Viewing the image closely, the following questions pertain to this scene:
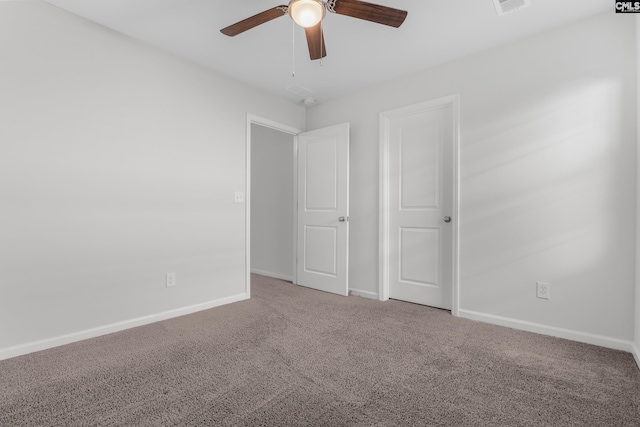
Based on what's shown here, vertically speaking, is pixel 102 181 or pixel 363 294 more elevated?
pixel 102 181

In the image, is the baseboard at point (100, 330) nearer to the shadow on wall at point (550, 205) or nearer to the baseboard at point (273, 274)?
the baseboard at point (273, 274)

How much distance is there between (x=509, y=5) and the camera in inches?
84.4

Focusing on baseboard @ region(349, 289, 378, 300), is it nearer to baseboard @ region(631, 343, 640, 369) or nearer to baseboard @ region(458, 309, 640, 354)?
baseboard @ region(458, 309, 640, 354)

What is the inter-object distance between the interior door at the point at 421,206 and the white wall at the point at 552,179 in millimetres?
199

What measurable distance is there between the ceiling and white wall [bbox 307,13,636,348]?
23cm

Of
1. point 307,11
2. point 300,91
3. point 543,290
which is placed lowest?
point 543,290

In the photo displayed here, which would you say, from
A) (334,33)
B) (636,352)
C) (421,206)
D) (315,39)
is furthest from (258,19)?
(636,352)

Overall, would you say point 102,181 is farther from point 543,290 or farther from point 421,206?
point 543,290

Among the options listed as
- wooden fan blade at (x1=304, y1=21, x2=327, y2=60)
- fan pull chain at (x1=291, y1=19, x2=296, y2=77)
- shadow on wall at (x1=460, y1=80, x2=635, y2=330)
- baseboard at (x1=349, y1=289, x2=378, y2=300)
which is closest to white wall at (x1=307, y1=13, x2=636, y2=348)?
shadow on wall at (x1=460, y1=80, x2=635, y2=330)

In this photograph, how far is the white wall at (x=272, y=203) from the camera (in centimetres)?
443

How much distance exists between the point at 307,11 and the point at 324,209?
2.41m

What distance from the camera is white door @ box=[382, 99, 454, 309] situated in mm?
3039

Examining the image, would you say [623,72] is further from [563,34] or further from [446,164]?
[446,164]

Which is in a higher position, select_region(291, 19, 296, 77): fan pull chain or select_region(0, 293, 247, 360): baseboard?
select_region(291, 19, 296, 77): fan pull chain
